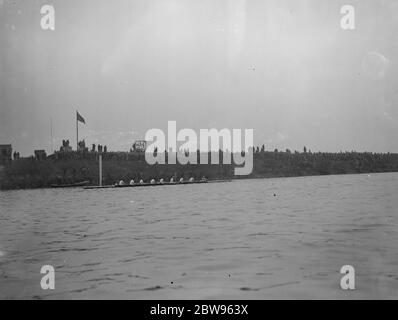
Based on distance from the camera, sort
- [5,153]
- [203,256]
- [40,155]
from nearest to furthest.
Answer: [203,256]
[5,153]
[40,155]

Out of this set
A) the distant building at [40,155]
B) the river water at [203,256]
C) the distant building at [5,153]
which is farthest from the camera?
the distant building at [40,155]

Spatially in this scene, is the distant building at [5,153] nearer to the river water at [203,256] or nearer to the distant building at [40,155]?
the distant building at [40,155]

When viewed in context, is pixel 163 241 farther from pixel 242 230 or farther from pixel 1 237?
pixel 1 237

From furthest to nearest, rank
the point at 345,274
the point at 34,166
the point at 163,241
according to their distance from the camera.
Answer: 1. the point at 34,166
2. the point at 163,241
3. the point at 345,274

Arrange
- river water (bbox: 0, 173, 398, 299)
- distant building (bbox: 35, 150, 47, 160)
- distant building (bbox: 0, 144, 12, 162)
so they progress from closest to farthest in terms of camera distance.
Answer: river water (bbox: 0, 173, 398, 299)
distant building (bbox: 0, 144, 12, 162)
distant building (bbox: 35, 150, 47, 160)

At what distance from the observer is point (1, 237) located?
2875cm

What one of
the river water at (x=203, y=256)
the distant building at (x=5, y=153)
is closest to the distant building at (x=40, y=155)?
the distant building at (x=5, y=153)

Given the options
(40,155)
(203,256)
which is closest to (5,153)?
(40,155)

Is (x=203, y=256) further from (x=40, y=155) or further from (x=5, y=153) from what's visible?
(x=40, y=155)

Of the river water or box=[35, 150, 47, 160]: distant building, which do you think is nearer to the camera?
the river water

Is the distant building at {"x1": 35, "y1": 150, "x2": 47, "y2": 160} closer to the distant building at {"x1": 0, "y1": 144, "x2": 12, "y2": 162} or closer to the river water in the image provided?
the distant building at {"x1": 0, "y1": 144, "x2": 12, "y2": 162}

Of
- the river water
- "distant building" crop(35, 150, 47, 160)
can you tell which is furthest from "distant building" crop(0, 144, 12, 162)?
the river water
